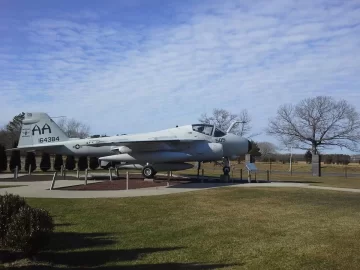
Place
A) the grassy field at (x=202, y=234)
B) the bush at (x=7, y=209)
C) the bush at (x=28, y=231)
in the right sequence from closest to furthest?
the bush at (x=28, y=231), the bush at (x=7, y=209), the grassy field at (x=202, y=234)

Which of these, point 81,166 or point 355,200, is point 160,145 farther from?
point 81,166

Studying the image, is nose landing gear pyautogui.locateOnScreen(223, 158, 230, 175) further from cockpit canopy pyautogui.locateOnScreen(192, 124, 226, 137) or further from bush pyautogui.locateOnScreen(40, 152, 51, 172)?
bush pyautogui.locateOnScreen(40, 152, 51, 172)

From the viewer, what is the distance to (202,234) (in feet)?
26.6

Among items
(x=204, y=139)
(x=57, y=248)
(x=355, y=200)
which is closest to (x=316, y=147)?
(x=204, y=139)

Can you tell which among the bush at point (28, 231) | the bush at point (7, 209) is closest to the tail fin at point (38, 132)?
the bush at point (7, 209)

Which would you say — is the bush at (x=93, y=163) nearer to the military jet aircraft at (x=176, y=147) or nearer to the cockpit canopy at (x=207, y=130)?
the military jet aircraft at (x=176, y=147)

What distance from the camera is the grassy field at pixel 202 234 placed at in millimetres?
6208

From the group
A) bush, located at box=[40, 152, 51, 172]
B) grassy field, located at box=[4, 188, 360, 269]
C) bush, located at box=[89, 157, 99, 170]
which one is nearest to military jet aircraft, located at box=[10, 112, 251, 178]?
grassy field, located at box=[4, 188, 360, 269]

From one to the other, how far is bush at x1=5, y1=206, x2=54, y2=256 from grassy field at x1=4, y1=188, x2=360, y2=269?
0.90ft

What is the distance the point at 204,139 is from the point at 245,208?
11.2 m

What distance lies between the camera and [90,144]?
23938 millimetres

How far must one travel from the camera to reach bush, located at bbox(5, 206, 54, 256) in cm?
584

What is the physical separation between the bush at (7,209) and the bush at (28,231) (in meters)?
0.15

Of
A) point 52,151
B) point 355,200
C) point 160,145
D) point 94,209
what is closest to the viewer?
point 94,209
